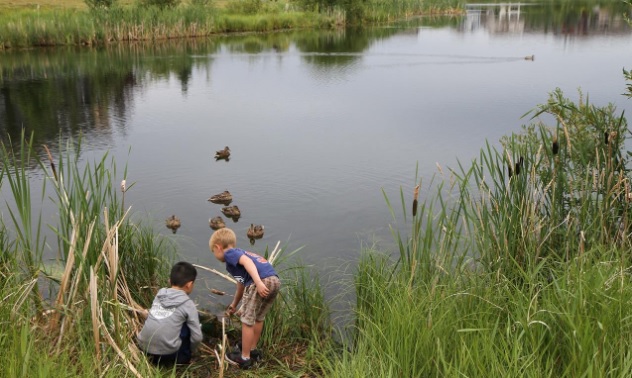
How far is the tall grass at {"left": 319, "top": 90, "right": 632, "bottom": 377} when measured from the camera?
3164mm

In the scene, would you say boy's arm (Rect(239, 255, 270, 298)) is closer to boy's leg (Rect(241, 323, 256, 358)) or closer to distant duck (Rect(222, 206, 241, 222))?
boy's leg (Rect(241, 323, 256, 358))

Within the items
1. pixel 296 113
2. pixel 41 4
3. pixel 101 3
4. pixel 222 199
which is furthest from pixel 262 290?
pixel 41 4

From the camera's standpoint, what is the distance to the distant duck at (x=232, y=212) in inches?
306

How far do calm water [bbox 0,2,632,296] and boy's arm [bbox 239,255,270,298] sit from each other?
1857mm

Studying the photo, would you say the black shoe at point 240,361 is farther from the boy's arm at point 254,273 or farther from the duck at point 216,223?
the duck at point 216,223

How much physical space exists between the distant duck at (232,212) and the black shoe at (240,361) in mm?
3538

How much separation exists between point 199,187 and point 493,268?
560 centimetres

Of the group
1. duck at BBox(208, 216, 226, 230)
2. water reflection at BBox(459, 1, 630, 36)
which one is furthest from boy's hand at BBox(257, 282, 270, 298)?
water reflection at BBox(459, 1, 630, 36)

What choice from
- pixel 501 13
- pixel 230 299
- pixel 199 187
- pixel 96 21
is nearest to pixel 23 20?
pixel 96 21

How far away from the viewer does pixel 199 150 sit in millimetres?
11297

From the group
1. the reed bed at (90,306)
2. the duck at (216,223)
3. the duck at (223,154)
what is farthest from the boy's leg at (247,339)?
the duck at (223,154)

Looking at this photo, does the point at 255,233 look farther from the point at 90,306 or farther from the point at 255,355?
the point at 90,306

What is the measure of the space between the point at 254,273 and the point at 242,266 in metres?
0.22

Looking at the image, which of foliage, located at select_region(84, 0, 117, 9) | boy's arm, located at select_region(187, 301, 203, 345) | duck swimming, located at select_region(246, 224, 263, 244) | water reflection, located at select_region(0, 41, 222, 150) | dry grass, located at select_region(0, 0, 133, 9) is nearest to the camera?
boy's arm, located at select_region(187, 301, 203, 345)
